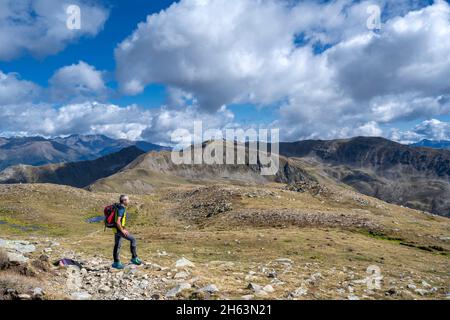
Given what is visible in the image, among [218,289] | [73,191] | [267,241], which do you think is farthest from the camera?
[73,191]

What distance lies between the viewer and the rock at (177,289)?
640 inches

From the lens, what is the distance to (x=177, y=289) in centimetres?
1673

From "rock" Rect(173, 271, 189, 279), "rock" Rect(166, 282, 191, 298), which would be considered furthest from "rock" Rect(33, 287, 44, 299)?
"rock" Rect(173, 271, 189, 279)

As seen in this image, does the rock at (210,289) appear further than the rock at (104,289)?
No

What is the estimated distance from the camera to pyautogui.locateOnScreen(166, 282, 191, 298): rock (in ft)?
53.4

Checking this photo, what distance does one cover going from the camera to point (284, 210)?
54.3 m

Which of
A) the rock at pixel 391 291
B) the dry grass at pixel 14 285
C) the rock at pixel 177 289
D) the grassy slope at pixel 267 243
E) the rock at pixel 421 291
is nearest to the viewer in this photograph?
the dry grass at pixel 14 285

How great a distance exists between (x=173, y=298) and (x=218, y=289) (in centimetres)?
215

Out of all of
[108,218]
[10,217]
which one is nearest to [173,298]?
[108,218]

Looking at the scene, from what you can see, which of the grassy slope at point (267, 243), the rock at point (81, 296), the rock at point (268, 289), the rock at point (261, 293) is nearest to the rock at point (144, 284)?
the rock at point (81, 296)

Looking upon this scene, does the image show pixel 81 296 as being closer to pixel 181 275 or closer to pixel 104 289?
pixel 104 289

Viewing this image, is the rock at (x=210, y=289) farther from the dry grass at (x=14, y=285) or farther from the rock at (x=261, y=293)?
the dry grass at (x=14, y=285)
